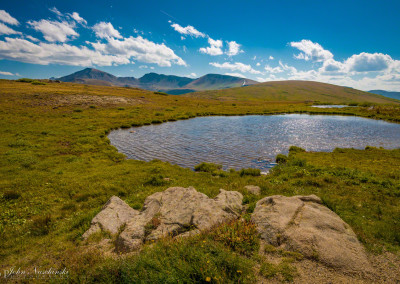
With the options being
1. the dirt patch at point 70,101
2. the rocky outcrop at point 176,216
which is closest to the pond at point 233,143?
the rocky outcrop at point 176,216

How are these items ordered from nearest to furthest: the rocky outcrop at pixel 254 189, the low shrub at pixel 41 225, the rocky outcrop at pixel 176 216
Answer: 1. the rocky outcrop at pixel 176 216
2. the low shrub at pixel 41 225
3. the rocky outcrop at pixel 254 189

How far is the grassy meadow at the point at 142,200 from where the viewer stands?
570 centimetres

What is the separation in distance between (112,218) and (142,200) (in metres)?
3.36

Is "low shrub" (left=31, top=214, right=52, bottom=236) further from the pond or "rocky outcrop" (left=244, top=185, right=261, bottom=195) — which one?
the pond

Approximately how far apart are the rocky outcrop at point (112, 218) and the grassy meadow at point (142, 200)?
745 mm

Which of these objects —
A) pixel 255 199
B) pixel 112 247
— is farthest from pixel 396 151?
pixel 112 247

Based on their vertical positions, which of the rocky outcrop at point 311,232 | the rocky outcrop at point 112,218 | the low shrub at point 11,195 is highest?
the rocky outcrop at point 311,232

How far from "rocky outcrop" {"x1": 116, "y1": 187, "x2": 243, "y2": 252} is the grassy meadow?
25.2 inches

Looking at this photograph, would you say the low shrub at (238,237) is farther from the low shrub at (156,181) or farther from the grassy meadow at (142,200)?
the low shrub at (156,181)

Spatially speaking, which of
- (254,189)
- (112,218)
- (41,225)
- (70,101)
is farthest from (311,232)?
(70,101)

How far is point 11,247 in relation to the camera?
26.3 feet

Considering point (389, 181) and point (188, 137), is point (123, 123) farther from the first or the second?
point (389, 181)

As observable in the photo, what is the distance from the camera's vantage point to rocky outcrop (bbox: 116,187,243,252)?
7.52 m

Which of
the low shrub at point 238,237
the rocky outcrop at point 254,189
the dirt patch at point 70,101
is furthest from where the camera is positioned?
the dirt patch at point 70,101
